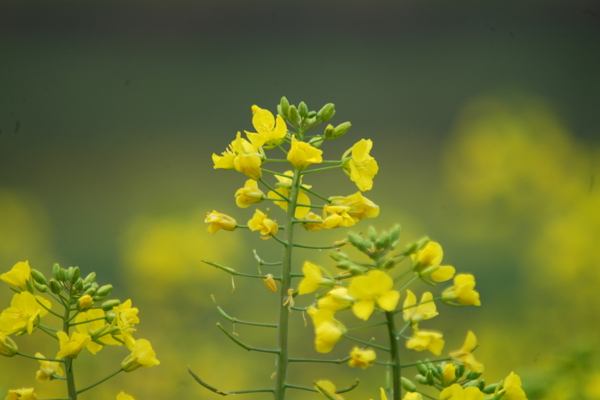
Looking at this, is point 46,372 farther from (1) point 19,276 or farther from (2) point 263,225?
(2) point 263,225

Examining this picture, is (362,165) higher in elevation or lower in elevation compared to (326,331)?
higher

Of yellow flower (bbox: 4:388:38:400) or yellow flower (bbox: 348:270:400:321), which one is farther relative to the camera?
yellow flower (bbox: 4:388:38:400)

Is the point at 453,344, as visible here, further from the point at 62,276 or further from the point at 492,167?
the point at 62,276

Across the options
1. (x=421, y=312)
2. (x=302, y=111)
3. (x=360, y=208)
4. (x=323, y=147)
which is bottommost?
(x=421, y=312)

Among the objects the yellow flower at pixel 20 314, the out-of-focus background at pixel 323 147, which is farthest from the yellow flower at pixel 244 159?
the out-of-focus background at pixel 323 147

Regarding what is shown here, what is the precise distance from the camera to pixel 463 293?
56 cm

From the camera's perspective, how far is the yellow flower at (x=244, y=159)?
26.0 inches

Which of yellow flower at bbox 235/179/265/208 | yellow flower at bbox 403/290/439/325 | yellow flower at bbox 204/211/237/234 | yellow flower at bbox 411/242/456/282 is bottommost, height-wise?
yellow flower at bbox 403/290/439/325

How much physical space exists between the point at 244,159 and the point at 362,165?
0.14 meters

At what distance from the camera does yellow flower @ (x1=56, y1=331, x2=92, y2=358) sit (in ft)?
1.93

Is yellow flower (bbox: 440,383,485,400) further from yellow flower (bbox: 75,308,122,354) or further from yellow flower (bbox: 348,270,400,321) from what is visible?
yellow flower (bbox: 75,308,122,354)

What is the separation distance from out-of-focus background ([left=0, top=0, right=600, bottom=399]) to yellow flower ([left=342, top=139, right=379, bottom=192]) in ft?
3.60

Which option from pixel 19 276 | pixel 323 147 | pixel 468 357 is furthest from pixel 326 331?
pixel 323 147

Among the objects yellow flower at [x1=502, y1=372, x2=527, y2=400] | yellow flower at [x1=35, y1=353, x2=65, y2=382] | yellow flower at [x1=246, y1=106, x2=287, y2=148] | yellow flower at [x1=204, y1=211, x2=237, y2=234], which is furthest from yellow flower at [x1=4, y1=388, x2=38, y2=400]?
yellow flower at [x1=502, y1=372, x2=527, y2=400]
